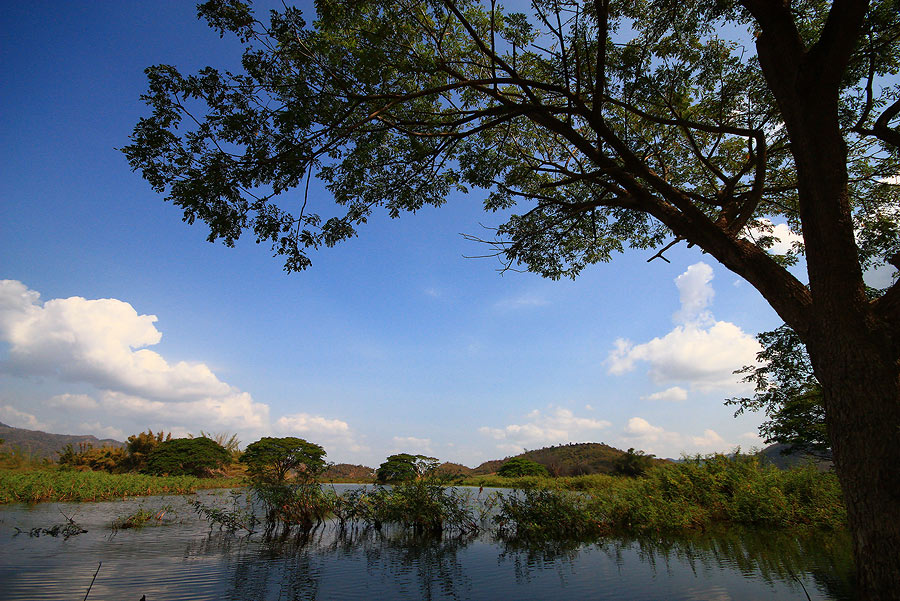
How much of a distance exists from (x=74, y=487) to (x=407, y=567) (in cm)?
1415

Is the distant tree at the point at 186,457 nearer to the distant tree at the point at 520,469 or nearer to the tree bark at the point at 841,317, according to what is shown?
the distant tree at the point at 520,469

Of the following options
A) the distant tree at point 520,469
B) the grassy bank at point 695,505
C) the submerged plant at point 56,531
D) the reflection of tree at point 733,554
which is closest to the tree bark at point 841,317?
the reflection of tree at point 733,554

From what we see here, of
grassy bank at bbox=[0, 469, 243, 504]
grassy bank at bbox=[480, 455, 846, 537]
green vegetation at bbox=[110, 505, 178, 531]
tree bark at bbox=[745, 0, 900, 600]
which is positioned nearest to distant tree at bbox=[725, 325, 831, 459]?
grassy bank at bbox=[480, 455, 846, 537]

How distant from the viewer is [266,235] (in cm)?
628

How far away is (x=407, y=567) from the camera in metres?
6.00

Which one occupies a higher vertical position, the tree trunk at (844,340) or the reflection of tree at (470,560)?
the tree trunk at (844,340)

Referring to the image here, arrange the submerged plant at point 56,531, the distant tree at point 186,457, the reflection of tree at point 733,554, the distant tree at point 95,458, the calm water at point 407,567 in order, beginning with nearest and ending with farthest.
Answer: the calm water at point 407,567
the reflection of tree at point 733,554
the submerged plant at point 56,531
the distant tree at point 95,458
the distant tree at point 186,457

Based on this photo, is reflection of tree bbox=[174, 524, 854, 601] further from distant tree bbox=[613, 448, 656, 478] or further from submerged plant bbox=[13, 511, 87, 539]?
distant tree bbox=[613, 448, 656, 478]

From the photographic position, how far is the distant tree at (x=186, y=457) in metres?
21.7

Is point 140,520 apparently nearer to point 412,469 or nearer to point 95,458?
point 412,469

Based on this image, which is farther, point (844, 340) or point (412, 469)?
point (412, 469)

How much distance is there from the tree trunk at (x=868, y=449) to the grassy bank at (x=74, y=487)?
18.8 meters

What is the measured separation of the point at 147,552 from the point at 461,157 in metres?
9.03

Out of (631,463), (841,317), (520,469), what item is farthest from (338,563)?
(520,469)
